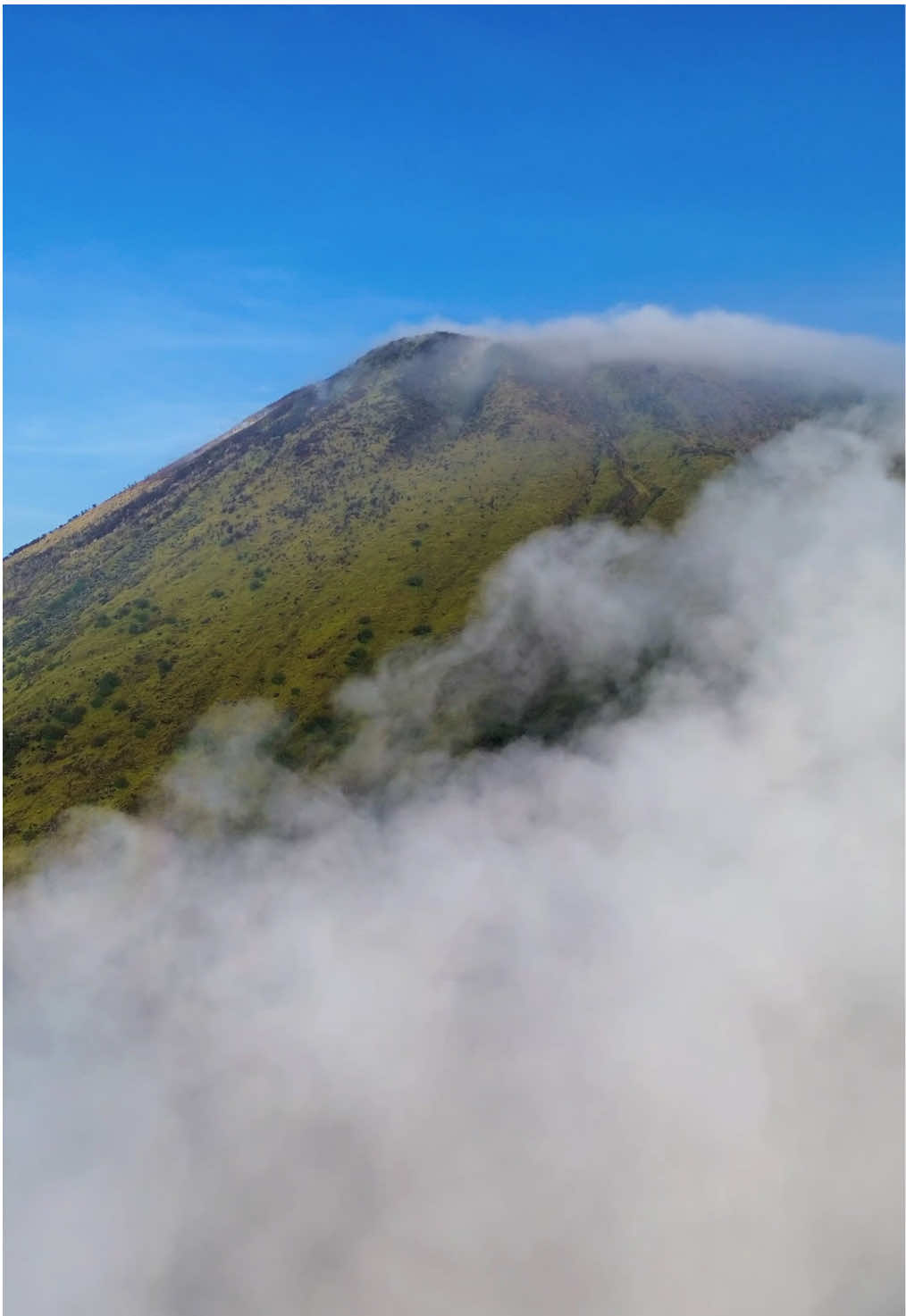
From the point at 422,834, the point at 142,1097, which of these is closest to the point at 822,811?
the point at 422,834

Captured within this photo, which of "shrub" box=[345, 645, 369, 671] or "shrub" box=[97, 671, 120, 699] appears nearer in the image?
"shrub" box=[345, 645, 369, 671]

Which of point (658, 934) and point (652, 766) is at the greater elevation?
point (652, 766)

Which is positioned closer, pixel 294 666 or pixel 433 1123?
pixel 433 1123

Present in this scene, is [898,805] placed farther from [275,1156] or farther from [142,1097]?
[142,1097]

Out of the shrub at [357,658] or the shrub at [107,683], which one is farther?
the shrub at [107,683]

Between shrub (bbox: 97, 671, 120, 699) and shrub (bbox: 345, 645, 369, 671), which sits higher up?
shrub (bbox: 97, 671, 120, 699)

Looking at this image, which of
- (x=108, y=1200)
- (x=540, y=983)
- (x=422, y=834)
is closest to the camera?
(x=108, y=1200)

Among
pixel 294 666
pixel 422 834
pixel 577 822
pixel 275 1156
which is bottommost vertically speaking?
pixel 275 1156

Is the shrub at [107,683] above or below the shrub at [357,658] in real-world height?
above

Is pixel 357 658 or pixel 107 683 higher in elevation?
pixel 107 683

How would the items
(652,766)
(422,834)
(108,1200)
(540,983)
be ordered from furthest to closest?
(652,766) → (422,834) → (540,983) → (108,1200)

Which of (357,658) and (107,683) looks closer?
(357,658)
